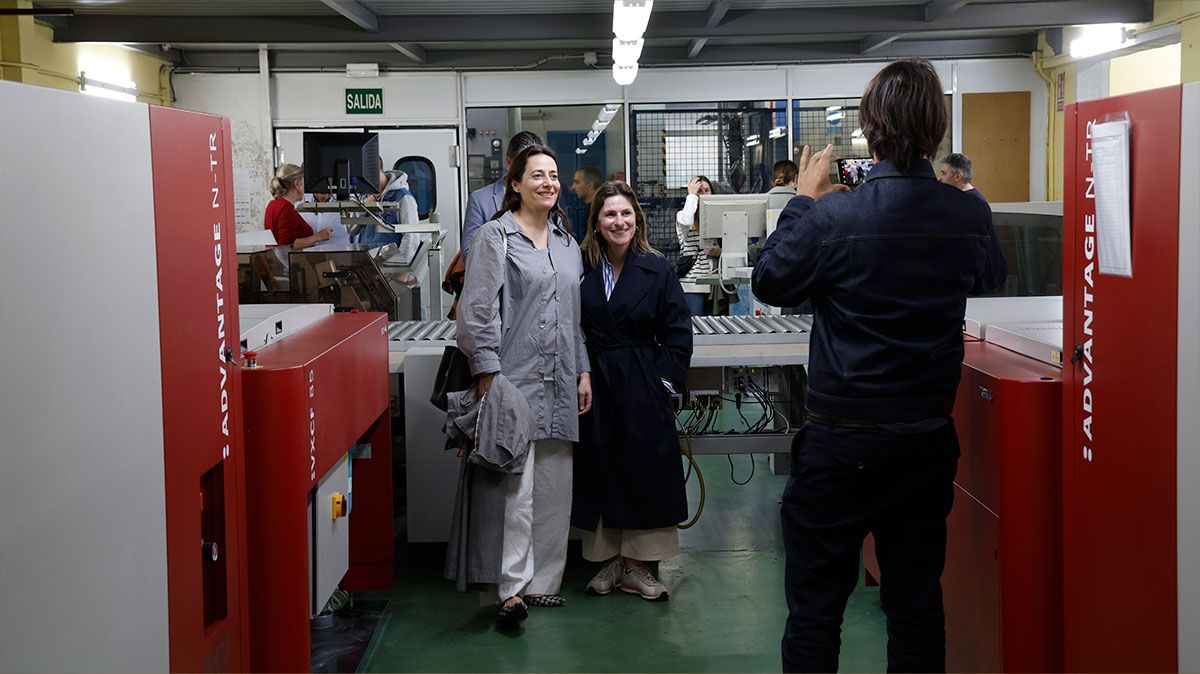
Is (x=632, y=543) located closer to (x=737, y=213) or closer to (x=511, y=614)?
(x=511, y=614)

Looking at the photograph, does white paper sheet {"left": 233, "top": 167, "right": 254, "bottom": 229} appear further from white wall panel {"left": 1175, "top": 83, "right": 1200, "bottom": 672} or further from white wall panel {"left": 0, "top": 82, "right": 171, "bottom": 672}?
white wall panel {"left": 1175, "top": 83, "right": 1200, "bottom": 672}

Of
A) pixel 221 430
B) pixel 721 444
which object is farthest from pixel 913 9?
pixel 221 430

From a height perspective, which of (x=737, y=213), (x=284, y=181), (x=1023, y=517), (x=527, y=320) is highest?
(x=284, y=181)

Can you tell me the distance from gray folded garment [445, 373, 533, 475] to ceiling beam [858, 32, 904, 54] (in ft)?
23.1

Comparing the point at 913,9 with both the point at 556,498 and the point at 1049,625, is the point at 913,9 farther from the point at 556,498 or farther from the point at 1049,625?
the point at 1049,625

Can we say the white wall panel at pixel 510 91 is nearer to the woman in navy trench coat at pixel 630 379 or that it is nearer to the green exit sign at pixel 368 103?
the green exit sign at pixel 368 103

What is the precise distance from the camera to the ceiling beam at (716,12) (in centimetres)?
787

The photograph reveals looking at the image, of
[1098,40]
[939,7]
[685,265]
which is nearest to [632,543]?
[685,265]

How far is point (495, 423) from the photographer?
11.1 ft

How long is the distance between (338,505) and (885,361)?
5.16 ft

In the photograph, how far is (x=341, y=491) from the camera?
3.14 m

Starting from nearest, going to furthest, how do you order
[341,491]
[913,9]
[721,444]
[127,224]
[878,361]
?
[127,224] < [878,361] < [341,491] < [721,444] < [913,9]

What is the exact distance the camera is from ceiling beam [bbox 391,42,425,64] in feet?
31.6

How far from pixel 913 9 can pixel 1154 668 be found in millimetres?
7381
